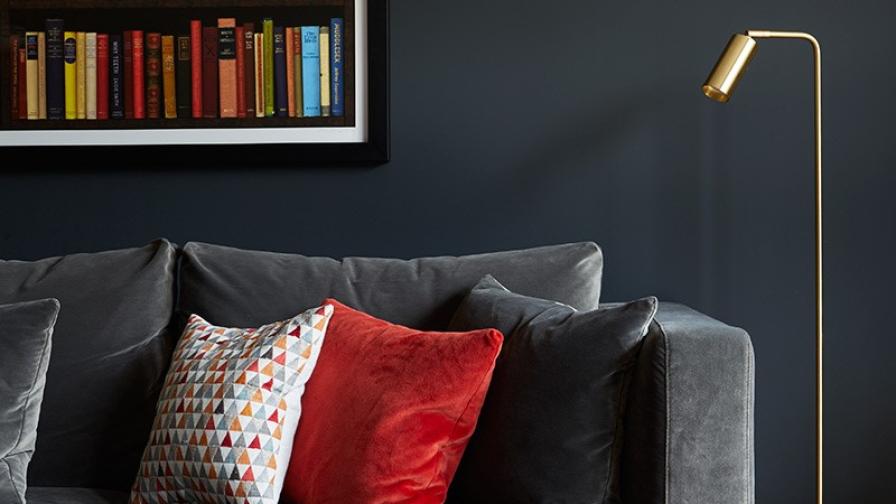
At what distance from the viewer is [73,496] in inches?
77.4

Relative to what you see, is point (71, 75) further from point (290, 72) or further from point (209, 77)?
point (290, 72)

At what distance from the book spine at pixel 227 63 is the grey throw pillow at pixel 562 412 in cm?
117

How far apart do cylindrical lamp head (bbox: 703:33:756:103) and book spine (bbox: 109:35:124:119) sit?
1.52 meters

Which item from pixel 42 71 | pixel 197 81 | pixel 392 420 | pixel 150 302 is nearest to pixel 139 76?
pixel 197 81

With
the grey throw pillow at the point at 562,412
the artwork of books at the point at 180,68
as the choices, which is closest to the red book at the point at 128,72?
the artwork of books at the point at 180,68

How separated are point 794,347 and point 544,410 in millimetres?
1058

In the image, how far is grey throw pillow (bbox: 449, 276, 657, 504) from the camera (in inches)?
67.8

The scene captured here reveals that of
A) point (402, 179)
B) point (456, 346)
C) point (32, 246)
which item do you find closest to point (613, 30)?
point (402, 179)

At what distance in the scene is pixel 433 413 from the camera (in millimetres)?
1717

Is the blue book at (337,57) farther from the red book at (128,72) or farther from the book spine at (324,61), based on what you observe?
the red book at (128,72)

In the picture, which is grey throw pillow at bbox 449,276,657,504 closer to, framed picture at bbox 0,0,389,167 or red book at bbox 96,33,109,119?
framed picture at bbox 0,0,389,167

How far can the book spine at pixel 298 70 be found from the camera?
252 cm

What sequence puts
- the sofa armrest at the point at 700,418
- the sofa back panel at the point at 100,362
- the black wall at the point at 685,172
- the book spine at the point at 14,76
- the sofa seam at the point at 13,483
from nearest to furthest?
1. the sofa armrest at the point at 700,418
2. the sofa seam at the point at 13,483
3. the sofa back panel at the point at 100,362
4. the black wall at the point at 685,172
5. the book spine at the point at 14,76

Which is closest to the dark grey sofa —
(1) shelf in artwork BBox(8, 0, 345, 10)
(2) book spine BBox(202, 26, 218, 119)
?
(2) book spine BBox(202, 26, 218, 119)
